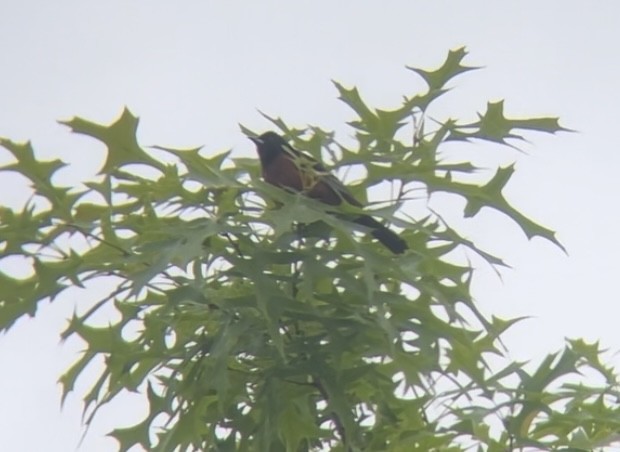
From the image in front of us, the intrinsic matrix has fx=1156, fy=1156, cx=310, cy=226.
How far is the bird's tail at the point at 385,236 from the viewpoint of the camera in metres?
2.76

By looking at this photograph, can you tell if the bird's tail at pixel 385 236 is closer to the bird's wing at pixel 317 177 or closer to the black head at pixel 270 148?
the bird's wing at pixel 317 177

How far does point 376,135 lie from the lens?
9.99 feet

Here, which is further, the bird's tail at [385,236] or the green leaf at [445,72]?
the green leaf at [445,72]

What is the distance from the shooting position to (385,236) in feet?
9.26

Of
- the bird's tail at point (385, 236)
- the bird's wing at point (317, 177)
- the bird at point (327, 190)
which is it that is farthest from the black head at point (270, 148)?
the bird's tail at point (385, 236)

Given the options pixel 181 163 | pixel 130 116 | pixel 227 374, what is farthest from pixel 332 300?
pixel 130 116

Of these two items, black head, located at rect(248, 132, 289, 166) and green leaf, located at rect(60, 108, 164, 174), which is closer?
green leaf, located at rect(60, 108, 164, 174)

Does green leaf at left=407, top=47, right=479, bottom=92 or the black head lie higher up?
the black head

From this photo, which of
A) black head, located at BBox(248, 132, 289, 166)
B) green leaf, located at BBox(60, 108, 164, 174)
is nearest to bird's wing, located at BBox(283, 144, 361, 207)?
green leaf, located at BBox(60, 108, 164, 174)

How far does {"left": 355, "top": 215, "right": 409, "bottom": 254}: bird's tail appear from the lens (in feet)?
9.05

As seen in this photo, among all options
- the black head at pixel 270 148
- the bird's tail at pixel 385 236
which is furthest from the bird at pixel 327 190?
the black head at pixel 270 148

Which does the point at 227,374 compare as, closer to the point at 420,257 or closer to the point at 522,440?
the point at 420,257

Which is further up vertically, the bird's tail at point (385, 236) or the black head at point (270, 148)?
the black head at point (270, 148)

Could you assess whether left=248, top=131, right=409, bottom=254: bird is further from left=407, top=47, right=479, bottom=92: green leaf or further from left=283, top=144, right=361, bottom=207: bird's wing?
left=407, top=47, right=479, bottom=92: green leaf
